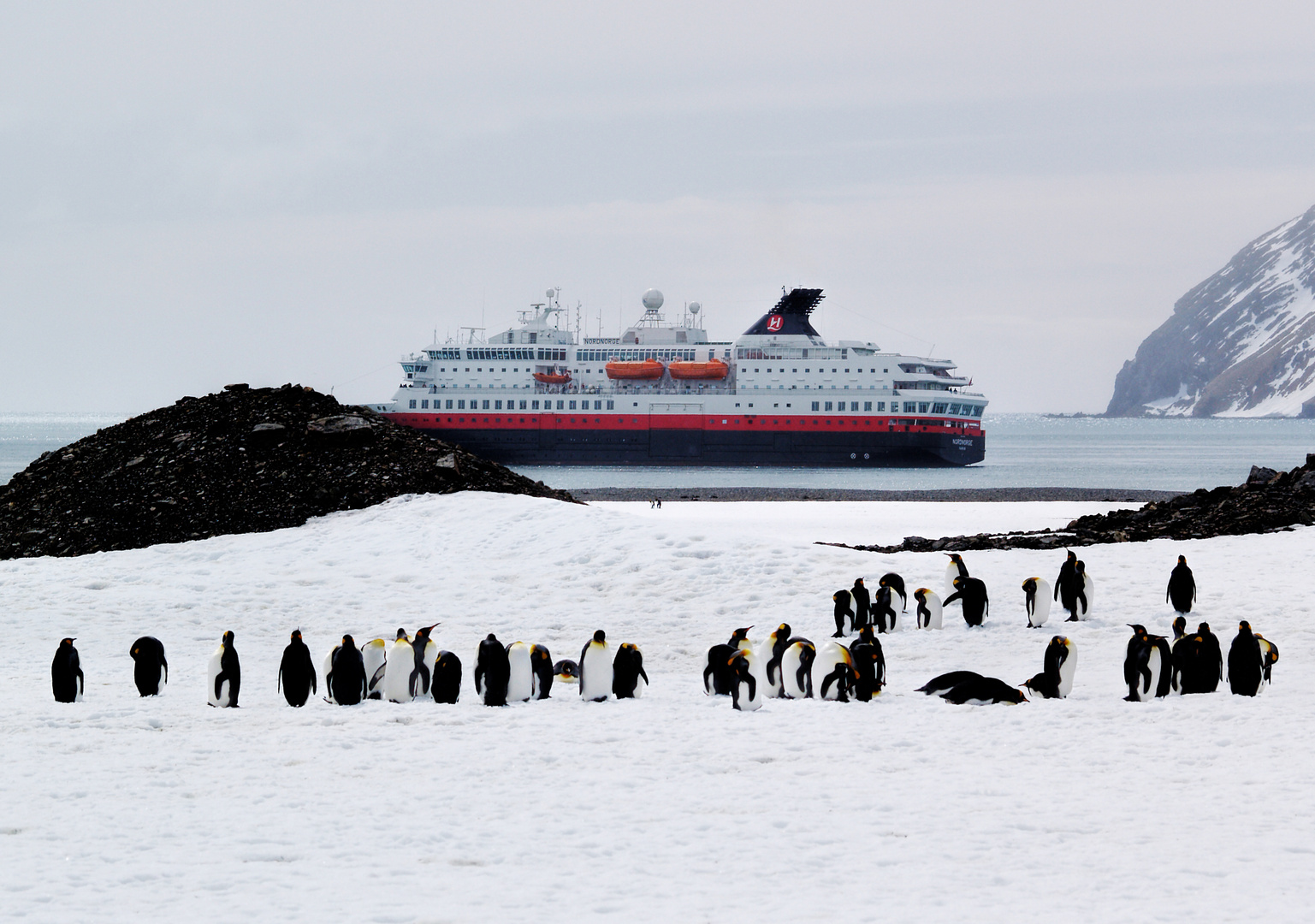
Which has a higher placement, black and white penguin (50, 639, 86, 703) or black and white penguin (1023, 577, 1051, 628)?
black and white penguin (1023, 577, 1051, 628)

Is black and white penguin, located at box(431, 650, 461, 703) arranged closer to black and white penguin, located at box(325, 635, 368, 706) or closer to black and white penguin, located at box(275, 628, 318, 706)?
black and white penguin, located at box(325, 635, 368, 706)

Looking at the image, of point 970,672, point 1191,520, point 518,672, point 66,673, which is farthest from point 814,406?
point 66,673

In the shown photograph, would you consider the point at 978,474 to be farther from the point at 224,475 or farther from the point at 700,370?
the point at 224,475

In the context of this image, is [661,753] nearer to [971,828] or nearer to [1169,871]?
[971,828]

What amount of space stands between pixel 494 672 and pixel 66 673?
3273 mm

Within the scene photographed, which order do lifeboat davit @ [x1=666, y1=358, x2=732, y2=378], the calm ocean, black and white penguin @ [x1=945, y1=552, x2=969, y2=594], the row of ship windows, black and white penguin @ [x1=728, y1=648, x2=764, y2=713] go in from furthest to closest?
lifeboat davit @ [x1=666, y1=358, x2=732, y2=378], the row of ship windows, the calm ocean, black and white penguin @ [x1=945, y1=552, x2=969, y2=594], black and white penguin @ [x1=728, y1=648, x2=764, y2=713]

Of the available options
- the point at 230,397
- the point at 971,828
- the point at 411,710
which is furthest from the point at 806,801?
the point at 230,397

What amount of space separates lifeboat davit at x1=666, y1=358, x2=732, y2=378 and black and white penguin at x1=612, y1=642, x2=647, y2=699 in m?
56.4

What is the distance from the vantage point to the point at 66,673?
374 inches

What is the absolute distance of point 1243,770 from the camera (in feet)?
24.2

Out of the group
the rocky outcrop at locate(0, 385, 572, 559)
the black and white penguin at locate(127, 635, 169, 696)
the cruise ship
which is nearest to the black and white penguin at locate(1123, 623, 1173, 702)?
the black and white penguin at locate(127, 635, 169, 696)

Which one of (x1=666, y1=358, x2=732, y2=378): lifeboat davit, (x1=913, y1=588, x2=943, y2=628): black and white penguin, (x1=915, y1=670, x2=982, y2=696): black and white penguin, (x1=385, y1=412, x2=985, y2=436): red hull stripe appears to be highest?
(x1=666, y1=358, x2=732, y2=378): lifeboat davit

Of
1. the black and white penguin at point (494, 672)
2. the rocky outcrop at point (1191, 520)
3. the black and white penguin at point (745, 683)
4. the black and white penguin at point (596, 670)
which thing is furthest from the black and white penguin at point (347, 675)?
the rocky outcrop at point (1191, 520)

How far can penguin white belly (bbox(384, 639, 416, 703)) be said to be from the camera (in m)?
9.64
